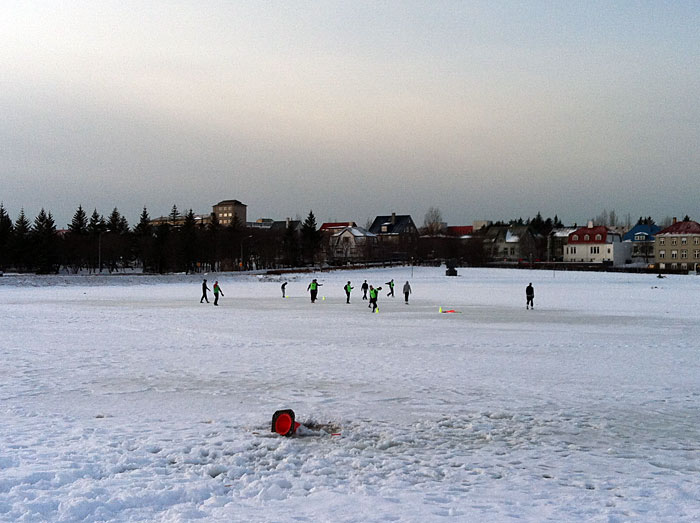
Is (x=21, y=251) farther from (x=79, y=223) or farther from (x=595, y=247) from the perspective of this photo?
(x=595, y=247)

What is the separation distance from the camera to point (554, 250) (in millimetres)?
155000

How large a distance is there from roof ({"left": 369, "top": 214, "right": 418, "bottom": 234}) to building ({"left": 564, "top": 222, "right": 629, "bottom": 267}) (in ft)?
147

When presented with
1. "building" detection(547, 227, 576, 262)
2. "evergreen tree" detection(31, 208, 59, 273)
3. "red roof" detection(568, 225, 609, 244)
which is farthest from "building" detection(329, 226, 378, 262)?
"evergreen tree" detection(31, 208, 59, 273)

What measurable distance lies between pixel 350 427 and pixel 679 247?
11620cm

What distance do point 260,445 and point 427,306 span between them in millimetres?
26593

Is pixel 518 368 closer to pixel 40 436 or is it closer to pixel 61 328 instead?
Answer: pixel 40 436

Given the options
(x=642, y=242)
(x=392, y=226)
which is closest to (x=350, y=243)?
(x=392, y=226)

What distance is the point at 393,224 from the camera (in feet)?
573

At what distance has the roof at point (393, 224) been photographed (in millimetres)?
172250

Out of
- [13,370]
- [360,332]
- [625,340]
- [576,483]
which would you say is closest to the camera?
[576,483]

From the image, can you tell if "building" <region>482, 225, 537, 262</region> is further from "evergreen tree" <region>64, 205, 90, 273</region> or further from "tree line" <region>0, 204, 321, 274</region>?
"evergreen tree" <region>64, 205, 90, 273</region>

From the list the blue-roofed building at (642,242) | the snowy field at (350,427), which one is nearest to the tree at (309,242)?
the blue-roofed building at (642,242)

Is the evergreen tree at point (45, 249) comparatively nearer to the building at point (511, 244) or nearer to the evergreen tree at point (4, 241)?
the evergreen tree at point (4, 241)

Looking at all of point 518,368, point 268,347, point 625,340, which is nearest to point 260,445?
point 518,368
